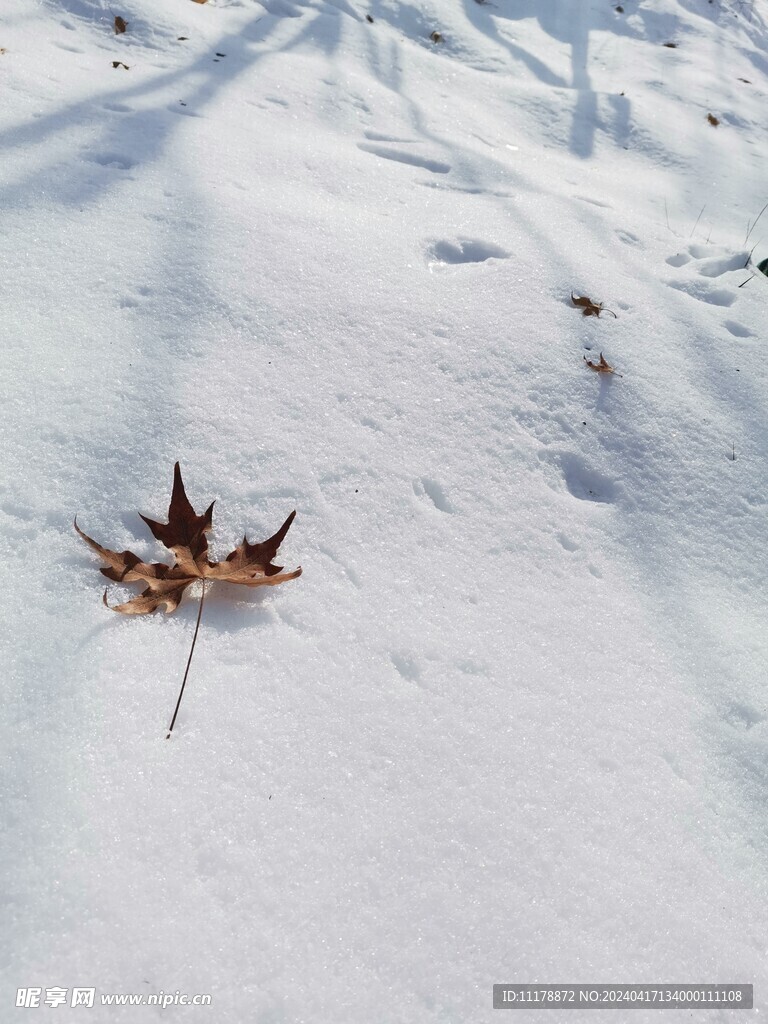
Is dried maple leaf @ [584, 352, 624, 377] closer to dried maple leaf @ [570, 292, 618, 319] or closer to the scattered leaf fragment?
the scattered leaf fragment

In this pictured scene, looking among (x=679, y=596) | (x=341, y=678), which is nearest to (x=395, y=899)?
(x=341, y=678)

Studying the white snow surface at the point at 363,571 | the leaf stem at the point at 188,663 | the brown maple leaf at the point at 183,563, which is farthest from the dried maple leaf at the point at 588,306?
the leaf stem at the point at 188,663

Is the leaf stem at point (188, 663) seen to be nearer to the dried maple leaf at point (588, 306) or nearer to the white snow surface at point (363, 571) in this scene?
the white snow surface at point (363, 571)

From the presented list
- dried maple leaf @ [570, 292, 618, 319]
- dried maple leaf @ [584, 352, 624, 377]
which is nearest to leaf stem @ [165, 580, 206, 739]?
dried maple leaf @ [584, 352, 624, 377]

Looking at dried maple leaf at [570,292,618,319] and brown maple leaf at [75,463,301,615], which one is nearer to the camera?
brown maple leaf at [75,463,301,615]

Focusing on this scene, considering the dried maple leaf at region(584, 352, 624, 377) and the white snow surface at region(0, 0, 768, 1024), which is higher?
the dried maple leaf at region(584, 352, 624, 377)

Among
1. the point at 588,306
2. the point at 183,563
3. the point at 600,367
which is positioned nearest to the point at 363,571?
the point at 183,563

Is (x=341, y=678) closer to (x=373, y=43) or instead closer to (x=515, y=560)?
(x=515, y=560)

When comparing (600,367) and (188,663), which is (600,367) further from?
(188,663)
